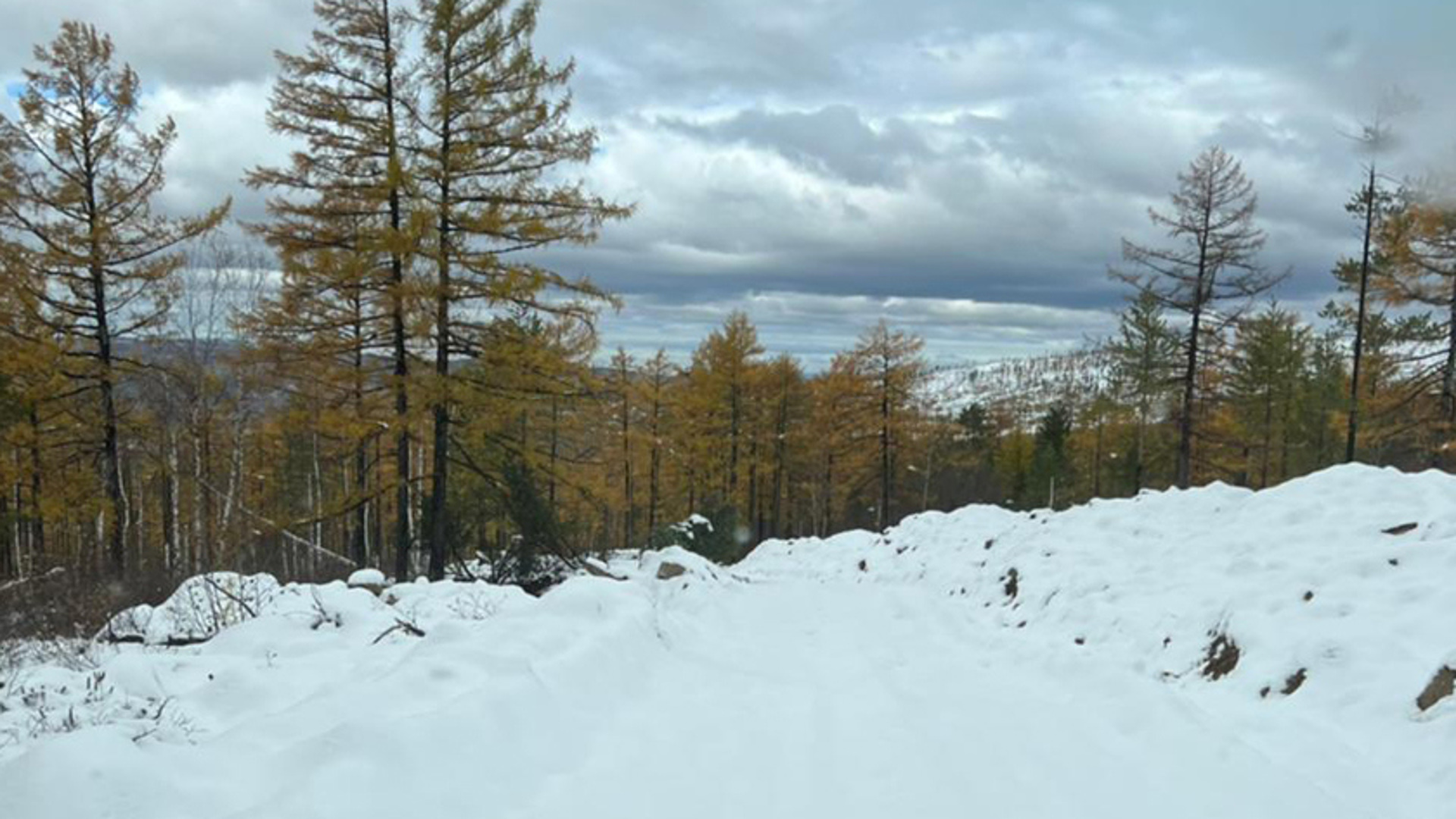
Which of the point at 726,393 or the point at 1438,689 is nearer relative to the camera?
the point at 1438,689

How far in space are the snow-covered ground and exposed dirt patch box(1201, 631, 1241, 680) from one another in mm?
32

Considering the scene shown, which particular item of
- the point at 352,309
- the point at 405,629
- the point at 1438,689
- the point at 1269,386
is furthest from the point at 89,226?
the point at 1269,386

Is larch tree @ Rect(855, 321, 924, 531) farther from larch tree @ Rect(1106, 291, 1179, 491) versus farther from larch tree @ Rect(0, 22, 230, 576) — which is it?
larch tree @ Rect(0, 22, 230, 576)

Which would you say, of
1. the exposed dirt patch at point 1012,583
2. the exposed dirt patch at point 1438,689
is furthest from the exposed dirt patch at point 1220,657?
the exposed dirt patch at point 1012,583

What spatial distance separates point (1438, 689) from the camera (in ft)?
13.8

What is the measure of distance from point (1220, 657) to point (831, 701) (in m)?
2.87

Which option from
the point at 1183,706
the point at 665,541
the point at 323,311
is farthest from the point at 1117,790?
the point at 665,541

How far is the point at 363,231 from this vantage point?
11.9m

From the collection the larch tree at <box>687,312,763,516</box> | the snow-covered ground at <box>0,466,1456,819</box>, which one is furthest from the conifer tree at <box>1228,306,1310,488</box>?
the snow-covered ground at <box>0,466,1456,819</box>

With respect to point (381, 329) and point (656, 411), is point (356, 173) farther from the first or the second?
point (656, 411)

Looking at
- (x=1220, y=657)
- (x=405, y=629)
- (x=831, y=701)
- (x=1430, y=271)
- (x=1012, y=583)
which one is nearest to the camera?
(x=831, y=701)

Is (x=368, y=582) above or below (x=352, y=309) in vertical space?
below

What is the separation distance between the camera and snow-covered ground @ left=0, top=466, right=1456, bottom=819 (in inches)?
138

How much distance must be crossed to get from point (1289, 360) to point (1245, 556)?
30323 mm
